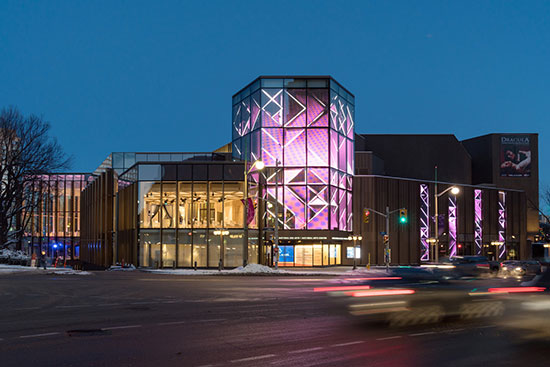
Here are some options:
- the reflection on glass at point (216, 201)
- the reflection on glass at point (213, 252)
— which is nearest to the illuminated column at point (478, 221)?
the reflection on glass at point (216, 201)

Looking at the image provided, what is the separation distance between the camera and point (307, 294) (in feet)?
84.8

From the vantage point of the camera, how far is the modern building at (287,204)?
5841 centimetres

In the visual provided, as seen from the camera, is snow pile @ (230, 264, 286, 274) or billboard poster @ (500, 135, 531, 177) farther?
billboard poster @ (500, 135, 531, 177)

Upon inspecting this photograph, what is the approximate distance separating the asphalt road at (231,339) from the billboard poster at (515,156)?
9745 centimetres

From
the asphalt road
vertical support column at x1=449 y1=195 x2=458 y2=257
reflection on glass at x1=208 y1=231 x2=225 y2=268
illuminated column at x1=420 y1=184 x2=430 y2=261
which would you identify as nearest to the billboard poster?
vertical support column at x1=449 y1=195 x2=458 y2=257

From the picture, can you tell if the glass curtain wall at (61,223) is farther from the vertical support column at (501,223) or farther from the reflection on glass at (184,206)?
the vertical support column at (501,223)

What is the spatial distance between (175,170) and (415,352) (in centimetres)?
4893

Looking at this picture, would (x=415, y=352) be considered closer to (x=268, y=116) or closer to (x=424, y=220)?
(x=268, y=116)

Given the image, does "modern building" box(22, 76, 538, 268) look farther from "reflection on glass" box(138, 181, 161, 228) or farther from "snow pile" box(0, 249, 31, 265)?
"snow pile" box(0, 249, 31, 265)

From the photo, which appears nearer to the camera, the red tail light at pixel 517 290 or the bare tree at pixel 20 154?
the red tail light at pixel 517 290

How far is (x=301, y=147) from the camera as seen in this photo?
6581 centimetres

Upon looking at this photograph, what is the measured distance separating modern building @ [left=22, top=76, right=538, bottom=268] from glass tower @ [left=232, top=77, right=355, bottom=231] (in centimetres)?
11

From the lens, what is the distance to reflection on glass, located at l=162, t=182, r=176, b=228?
58.3 meters

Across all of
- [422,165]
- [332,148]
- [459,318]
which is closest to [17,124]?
[332,148]
